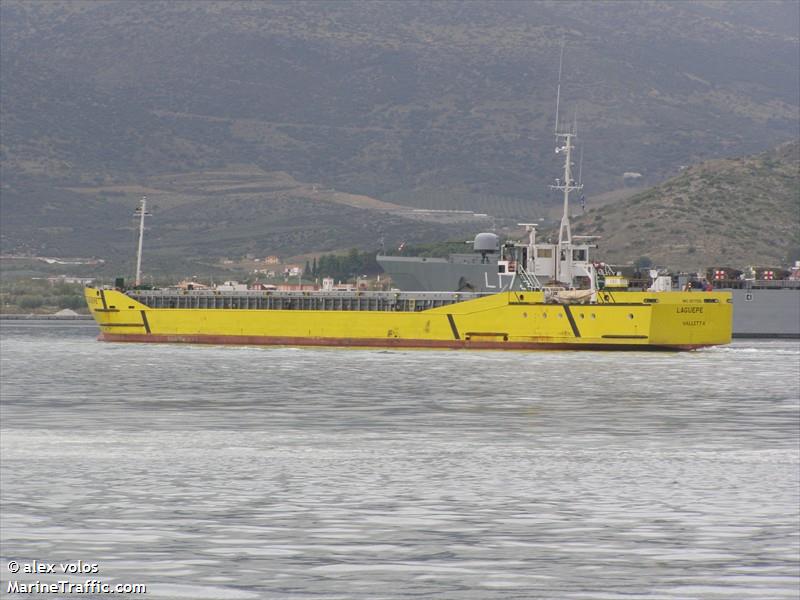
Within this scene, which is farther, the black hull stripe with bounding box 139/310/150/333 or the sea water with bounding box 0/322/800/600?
the black hull stripe with bounding box 139/310/150/333

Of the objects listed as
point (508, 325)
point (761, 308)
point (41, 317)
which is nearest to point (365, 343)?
point (508, 325)

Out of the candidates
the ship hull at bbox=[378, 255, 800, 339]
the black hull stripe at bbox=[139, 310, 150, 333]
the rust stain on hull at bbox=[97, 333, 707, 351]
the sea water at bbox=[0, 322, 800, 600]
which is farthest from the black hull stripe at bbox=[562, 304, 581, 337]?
the ship hull at bbox=[378, 255, 800, 339]

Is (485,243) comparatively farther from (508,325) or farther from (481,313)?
(508,325)

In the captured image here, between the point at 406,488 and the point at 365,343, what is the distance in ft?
198

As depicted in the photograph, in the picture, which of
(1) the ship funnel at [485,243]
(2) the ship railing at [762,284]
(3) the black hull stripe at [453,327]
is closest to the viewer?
(3) the black hull stripe at [453,327]

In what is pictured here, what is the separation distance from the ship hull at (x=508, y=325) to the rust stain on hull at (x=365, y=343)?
56mm

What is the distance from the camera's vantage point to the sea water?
20422 millimetres

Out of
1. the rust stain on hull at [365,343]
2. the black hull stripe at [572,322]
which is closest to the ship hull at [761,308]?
the rust stain on hull at [365,343]

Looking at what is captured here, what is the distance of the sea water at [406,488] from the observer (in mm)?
20422

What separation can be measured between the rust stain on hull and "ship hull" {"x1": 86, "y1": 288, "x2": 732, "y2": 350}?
0.18 ft

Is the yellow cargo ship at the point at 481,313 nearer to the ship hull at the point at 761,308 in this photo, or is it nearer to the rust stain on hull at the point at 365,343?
the rust stain on hull at the point at 365,343

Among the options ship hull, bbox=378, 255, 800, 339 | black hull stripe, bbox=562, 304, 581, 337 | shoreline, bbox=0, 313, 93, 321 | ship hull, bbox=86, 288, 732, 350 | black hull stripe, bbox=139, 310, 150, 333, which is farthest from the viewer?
shoreline, bbox=0, 313, 93, 321

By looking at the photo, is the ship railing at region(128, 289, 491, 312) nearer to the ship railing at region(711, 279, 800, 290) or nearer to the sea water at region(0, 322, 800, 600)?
the sea water at region(0, 322, 800, 600)

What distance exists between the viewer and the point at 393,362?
74.1 meters
